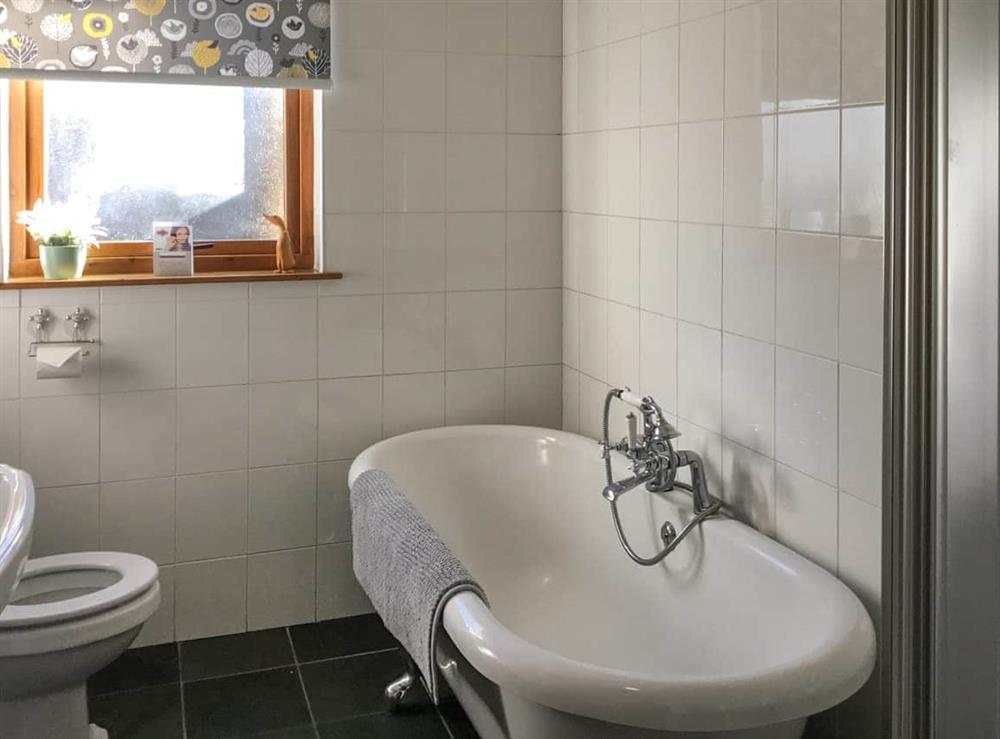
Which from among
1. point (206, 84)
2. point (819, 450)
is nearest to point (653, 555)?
point (819, 450)

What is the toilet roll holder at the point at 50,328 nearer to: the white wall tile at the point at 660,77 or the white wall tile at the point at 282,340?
the white wall tile at the point at 282,340

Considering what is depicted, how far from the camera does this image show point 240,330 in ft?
10.3

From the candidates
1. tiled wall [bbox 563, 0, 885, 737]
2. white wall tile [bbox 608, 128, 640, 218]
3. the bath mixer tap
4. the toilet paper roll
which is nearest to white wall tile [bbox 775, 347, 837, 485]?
tiled wall [bbox 563, 0, 885, 737]

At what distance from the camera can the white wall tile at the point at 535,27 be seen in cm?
333

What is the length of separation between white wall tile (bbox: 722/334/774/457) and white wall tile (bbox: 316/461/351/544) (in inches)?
53.0

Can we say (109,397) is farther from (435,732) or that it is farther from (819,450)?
(819,450)

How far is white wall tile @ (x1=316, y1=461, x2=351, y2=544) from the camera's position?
3299 mm

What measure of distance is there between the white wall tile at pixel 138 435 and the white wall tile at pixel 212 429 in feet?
0.09

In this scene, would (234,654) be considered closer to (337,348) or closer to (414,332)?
(337,348)

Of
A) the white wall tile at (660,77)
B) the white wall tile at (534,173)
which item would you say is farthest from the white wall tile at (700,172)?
the white wall tile at (534,173)

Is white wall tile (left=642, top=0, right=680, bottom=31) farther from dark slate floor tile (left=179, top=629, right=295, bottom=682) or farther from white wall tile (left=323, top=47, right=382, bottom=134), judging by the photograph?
dark slate floor tile (left=179, top=629, right=295, bottom=682)

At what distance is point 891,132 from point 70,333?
2.70 metres

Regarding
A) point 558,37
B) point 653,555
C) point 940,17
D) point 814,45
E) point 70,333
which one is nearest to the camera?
point 940,17

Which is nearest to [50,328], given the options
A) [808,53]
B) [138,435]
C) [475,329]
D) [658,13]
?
[138,435]
